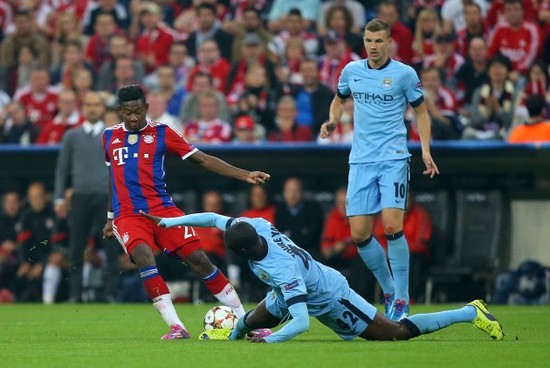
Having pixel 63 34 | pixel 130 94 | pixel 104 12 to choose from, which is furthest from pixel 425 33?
pixel 130 94

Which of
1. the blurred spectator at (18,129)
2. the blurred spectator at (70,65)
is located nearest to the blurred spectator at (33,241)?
the blurred spectator at (18,129)

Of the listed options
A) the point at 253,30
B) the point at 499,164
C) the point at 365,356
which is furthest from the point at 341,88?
the point at 253,30

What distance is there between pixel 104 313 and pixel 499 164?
5287 mm

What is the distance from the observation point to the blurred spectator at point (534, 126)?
16.8 metres

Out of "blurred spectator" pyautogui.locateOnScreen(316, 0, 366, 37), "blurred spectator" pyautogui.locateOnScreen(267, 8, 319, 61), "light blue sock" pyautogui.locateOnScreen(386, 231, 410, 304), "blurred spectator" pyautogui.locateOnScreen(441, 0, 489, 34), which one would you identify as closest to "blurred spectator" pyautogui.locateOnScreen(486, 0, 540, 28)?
"blurred spectator" pyautogui.locateOnScreen(441, 0, 489, 34)

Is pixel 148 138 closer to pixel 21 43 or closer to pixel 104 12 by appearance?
pixel 21 43

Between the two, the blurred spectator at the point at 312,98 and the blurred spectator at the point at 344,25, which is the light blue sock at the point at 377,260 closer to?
the blurred spectator at the point at 312,98

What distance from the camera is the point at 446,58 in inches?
774

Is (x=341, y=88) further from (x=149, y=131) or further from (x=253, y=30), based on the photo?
(x=253, y=30)

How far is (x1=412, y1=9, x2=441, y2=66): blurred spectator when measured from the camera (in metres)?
20.1

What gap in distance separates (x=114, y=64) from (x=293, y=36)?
8.97ft

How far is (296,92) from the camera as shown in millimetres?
19375

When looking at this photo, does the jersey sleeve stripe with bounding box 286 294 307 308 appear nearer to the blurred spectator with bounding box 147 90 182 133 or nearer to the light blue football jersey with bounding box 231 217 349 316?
the light blue football jersey with bounding box 231 217 349 316

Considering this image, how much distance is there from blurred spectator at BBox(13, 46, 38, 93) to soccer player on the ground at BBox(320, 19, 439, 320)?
10.9m
